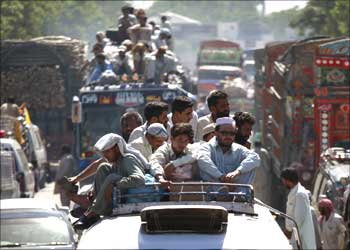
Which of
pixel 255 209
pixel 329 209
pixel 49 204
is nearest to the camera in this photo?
pixel 255 209

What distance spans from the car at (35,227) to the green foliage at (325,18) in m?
38.9

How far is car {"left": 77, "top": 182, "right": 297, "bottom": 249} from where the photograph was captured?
336 inches

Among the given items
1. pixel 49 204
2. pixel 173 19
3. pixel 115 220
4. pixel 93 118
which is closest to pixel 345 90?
pixel 93 118

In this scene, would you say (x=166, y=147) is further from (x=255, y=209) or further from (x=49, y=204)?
(x=49, y=204)

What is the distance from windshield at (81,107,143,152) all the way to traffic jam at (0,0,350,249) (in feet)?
0.08

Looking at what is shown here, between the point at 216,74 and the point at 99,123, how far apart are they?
43.9 m

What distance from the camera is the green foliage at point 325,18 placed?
5459 centimetres

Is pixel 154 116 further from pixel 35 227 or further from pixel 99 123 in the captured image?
pixel 99 123

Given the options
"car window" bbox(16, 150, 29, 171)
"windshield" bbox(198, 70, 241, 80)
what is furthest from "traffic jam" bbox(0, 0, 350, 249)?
"windshield" bbox(198, 70, 241, 80)

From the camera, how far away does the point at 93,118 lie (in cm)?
2472

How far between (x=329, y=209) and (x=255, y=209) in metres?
8.65

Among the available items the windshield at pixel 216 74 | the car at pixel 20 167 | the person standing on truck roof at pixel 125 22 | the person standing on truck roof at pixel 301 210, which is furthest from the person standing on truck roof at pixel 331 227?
the windshield at pixel 216 74

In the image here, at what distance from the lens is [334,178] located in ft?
63.5

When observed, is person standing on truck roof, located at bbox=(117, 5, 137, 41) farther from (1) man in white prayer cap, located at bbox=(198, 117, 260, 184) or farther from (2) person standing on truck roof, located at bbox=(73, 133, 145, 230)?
(2) person standing on truck roof, located at bbox=(73, 133, 145, 230)
